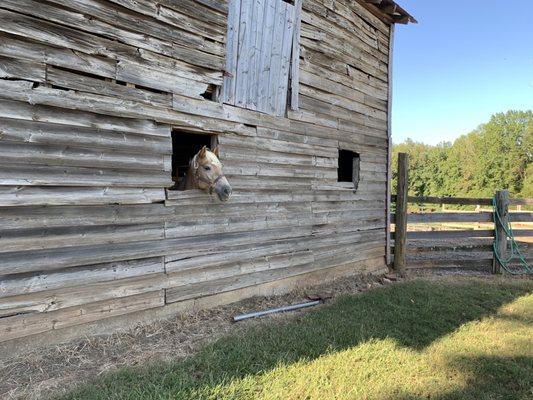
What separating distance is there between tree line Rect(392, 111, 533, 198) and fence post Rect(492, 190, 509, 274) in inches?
1709

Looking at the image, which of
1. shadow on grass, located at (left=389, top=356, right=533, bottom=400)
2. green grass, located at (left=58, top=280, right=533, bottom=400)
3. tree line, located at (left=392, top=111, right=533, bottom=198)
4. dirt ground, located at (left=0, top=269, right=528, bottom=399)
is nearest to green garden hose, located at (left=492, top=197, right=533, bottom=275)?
green grass, located at (left=58, top=280, right=533, bottom=400)

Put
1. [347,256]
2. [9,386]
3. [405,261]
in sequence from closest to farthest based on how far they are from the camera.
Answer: [9,386], [347,256], [405,261]

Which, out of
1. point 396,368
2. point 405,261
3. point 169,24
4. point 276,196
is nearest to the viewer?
point 396,368

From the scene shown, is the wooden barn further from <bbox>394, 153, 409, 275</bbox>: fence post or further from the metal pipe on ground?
<bbox>394, 153, 409, 275</bbox>: fence post

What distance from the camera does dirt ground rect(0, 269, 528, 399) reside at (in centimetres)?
353

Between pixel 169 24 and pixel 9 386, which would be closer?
pixel 9 386

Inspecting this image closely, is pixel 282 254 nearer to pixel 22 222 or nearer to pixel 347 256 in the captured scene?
pixel 347 256

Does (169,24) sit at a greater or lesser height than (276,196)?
greater

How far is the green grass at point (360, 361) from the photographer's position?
3.49m

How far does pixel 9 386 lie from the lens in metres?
3.46

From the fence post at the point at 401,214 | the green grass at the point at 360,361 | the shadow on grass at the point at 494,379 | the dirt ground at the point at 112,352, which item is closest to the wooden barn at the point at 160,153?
the dirt ground at the point at 112,352

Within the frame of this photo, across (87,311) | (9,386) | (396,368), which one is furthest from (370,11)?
(9,386)

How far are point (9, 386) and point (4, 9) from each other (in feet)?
12.2

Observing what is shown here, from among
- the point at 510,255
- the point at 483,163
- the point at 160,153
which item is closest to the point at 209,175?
the point at 160,153
